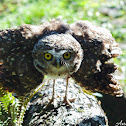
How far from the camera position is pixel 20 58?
305 cm

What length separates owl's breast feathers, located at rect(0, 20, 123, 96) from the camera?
307cm

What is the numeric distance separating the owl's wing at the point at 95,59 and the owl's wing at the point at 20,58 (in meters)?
0.56

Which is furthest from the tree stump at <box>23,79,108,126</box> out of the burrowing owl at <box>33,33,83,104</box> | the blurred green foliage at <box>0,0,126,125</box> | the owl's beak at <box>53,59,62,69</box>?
the blurred green foliage at <box>0,0,126,125</box>

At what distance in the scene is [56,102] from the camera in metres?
3.74

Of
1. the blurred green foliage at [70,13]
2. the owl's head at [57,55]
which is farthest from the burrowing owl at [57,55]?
the blurred green foliage at [70,13]

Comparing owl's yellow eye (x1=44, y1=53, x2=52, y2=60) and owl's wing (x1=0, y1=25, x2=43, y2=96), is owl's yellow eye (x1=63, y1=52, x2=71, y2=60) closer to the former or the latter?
owl's yellow eye (x1=44, y1=53, x2=52, y2=60)

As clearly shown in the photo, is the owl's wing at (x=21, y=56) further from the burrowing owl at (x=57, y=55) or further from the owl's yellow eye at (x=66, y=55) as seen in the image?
the owl's yellow eye at (x=66, y=55)

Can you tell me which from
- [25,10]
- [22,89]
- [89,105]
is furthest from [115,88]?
[25,10]

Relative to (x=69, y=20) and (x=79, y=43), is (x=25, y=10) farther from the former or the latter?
(x=79, y=43)

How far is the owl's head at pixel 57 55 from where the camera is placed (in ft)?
9.11

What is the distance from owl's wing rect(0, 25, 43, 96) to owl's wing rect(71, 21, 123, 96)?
0.56 meters

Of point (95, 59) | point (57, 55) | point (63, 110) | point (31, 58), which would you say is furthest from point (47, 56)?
point (63, 110)

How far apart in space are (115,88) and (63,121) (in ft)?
2.85

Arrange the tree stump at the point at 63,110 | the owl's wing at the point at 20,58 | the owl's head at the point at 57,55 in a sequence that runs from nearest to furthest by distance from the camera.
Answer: the owl's head at the point at 57,55, the owl's wing at the point at 20,58, the tree stump at the point at 63,110
